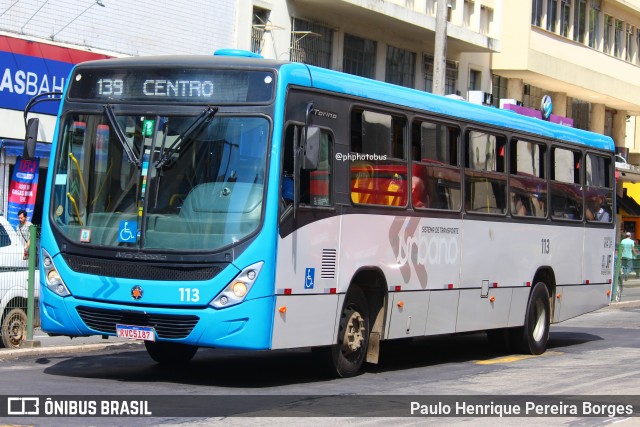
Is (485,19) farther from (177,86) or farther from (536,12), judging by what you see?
(177,86)

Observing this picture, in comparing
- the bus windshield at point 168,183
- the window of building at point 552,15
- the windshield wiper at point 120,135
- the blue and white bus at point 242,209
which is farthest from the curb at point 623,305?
the windshield wiper at point 120,135

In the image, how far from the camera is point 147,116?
39.5 ft

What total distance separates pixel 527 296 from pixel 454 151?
3.02 meters

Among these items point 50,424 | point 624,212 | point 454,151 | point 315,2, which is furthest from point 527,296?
point 624,212

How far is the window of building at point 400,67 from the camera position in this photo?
3572 centimetres

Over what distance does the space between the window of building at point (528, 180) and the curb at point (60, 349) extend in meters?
5.45

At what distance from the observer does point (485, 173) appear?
15.9m

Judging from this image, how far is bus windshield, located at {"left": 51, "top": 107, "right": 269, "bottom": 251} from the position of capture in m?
11.6

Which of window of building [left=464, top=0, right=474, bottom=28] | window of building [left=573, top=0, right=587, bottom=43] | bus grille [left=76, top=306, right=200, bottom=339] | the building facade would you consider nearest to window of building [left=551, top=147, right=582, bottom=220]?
the building facade

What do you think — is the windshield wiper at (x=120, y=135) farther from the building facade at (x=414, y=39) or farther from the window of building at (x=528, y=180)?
the building facade at (x=414, y=39)

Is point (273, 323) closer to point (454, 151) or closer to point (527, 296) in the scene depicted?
point (454, 151)

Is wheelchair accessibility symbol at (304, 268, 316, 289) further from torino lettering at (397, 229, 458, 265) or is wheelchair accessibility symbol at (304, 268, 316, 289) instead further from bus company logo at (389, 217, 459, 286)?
torino lettering at (397, 229, 458, 265)

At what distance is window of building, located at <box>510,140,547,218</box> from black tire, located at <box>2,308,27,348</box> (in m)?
6.52

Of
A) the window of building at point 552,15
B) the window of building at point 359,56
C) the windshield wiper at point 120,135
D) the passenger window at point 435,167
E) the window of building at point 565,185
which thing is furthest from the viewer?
the window of building at point 552,15
